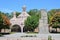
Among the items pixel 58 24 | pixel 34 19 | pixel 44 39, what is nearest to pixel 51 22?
pixel 58 24

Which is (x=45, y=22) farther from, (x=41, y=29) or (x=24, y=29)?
(x=24, y=29)

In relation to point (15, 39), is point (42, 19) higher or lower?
higher

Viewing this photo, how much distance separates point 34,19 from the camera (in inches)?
2391

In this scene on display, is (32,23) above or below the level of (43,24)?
above

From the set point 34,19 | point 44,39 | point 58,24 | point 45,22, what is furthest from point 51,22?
point 44,39

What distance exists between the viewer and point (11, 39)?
2222cm

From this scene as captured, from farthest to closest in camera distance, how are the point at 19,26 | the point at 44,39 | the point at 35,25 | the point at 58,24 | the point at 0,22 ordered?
the point at 19,26 < the point at 35,25 < the point at 58,24 < the point at 0,22 < the point at 44,39

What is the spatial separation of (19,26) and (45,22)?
3063 cm

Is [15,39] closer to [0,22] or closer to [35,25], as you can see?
[0,22]

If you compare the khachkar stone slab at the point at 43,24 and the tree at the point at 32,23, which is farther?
the tree at the point at 32,23

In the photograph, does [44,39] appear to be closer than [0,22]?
Yes

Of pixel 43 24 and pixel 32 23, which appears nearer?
pixel 43 24

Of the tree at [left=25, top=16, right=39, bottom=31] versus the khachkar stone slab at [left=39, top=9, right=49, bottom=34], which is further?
the tree at [left=25, top=16, right=39, bottom=31]

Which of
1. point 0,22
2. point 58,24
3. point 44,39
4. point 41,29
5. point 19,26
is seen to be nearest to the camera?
point 44,39
